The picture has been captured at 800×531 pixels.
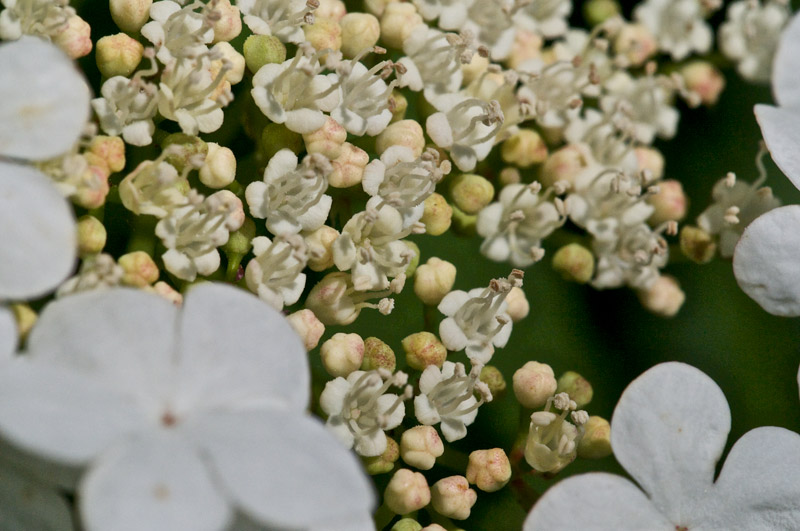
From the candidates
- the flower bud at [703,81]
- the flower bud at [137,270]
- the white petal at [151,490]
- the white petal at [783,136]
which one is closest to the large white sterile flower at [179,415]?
the white petal at [151,490]

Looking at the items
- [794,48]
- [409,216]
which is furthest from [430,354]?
[794,48]

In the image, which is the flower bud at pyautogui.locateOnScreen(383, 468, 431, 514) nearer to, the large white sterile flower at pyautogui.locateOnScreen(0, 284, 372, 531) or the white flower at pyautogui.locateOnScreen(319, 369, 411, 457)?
the white flower at pyautogui.locateOnScreen(319, 369, 411, 457)

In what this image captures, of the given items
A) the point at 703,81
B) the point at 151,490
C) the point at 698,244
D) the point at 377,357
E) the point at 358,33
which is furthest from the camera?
the point at 703,81

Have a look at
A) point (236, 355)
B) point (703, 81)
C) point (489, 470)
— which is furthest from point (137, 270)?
point (703, 81)

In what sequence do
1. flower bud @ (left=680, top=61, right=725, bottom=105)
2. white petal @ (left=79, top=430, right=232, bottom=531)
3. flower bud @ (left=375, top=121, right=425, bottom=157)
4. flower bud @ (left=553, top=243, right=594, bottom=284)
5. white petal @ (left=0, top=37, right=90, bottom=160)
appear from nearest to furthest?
1. white petal @ (left=79, top=430, right=232, bottom=531)
2. white petal @ (left=0, top=37, right=90, bottom=160)
3. flower bud @ (left=375, top=121, right=425, bottom=157)
4. flower bud @ (left=553, top=243, right=594, bottom=284)
5. flower bud @ (left=680, top=61, right=725, bottom=105)

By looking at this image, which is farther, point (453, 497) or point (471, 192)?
point (471, 192)

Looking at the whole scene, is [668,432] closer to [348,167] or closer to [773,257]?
[773,257]

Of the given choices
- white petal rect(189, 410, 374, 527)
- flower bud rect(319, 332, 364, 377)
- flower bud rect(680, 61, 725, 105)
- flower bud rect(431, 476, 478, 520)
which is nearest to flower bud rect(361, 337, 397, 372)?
flower bud rect(319, 332, 364, 377)
